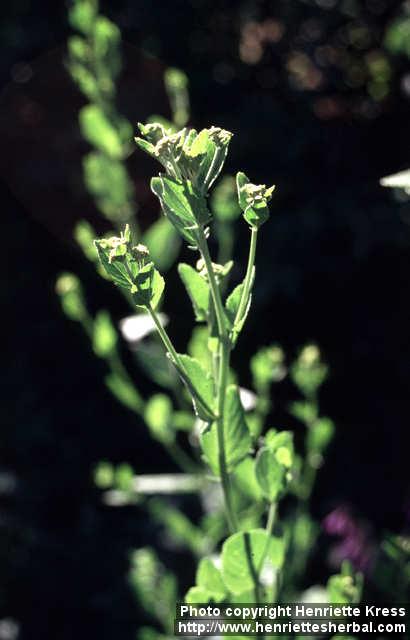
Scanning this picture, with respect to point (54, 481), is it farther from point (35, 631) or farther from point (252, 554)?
point (252, 554)

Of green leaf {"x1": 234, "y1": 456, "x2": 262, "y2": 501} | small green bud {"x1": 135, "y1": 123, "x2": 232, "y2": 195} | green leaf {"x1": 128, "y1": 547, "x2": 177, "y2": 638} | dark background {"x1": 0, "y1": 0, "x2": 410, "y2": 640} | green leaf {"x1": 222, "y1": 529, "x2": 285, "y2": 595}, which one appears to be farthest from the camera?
dark background {"x1": 0, "y1": 0, "x2": 410, "y2": 640}

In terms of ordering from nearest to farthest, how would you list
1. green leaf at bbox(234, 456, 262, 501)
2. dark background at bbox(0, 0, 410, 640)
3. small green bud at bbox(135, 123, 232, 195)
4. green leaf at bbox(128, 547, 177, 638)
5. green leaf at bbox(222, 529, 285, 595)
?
1. small green bud at bbox(135, 123, 232, 195)
2. green leaf at bbox(222, 529, 285, 595)
3. green leaf at bbox(234, 456, 262, 501)
4. green leaf at bbox(128, 547, 177, 638)
5. dark background at bbox(0, 0, 410, 640)

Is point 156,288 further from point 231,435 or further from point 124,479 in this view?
point 124,479

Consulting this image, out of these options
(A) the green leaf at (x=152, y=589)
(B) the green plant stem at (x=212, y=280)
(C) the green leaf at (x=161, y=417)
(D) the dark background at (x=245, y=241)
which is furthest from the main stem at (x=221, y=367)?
(D) the dark background at (x=245, y=241)

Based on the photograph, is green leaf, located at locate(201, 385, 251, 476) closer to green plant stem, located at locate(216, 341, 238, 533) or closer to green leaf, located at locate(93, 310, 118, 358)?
green plant stem, located at locate(216, 341, 238, 533)

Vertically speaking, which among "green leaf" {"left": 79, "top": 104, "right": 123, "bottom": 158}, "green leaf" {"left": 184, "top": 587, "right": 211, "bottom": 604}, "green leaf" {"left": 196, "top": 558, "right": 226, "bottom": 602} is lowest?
"green leaf" {"left": 184, "top": 587, "right": 211, "bottom": 604}

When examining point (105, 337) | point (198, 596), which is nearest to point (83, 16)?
point (105, 337)

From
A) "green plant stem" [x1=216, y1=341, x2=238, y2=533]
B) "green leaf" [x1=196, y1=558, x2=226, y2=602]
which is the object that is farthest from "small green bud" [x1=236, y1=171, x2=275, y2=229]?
"green leaf" [x1=196, y1=558, x2=226, y2=602]
